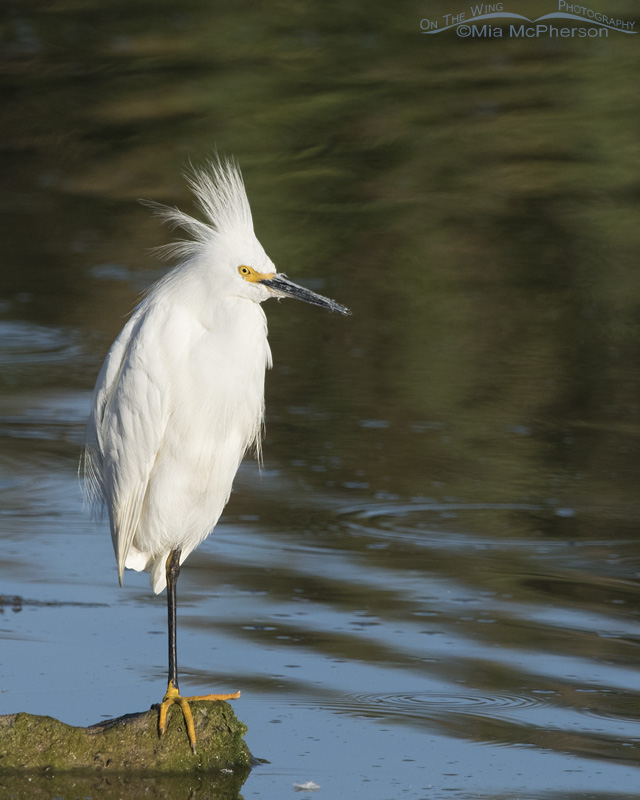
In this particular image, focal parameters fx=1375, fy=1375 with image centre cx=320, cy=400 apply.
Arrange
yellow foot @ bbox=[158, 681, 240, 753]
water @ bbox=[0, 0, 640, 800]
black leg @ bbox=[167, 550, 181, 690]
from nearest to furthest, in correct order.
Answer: yellow foot @ bbox=[158, 681, 240, 753], black leg @ bbox=[167, 550, 181, 690], water @ bbox=[0, 0, 640, 800]

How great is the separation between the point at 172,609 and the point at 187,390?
2.57 feet

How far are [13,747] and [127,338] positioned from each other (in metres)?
1.47

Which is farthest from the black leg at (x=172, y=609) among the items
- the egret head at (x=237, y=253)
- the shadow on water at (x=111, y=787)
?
the egret head at (x=237, y=253)

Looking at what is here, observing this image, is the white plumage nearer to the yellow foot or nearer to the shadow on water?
the yellow foot

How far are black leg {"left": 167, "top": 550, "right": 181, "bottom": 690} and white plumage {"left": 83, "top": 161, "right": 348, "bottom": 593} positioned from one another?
46 mm

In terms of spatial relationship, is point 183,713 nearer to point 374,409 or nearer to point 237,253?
point 237,253

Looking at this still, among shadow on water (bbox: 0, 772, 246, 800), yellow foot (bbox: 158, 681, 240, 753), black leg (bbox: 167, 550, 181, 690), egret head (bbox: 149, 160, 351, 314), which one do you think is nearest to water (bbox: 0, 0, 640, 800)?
shadow on water (bbox: 0, 772, 246, 800)

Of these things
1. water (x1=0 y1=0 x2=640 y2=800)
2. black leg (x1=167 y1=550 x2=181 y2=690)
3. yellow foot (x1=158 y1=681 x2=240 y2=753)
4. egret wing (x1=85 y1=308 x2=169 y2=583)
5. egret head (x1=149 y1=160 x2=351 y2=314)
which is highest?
egret head (x1=149 y1=160 x2=351 y2=314)

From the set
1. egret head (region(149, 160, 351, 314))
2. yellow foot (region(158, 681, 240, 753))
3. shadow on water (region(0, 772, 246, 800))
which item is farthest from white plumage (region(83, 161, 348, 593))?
shadow on water (region(0, 772, 246, 800))

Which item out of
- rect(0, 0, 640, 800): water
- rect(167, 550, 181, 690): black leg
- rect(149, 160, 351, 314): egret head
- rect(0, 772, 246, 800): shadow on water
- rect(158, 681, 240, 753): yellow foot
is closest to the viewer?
rect(0, 772, 246, 800): shadow on water

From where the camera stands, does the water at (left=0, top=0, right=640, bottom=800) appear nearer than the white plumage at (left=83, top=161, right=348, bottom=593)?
No

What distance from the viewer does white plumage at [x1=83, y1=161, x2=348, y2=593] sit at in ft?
15.8

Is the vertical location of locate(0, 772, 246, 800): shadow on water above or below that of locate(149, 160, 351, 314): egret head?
below

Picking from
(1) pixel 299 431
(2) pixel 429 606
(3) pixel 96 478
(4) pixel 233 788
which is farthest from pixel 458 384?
(4) pixel 233 788
